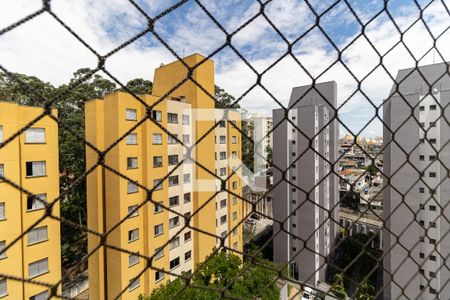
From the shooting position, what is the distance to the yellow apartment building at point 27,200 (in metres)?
2.56

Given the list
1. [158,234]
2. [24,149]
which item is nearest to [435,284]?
[158,234]

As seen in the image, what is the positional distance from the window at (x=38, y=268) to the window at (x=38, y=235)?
26 cm

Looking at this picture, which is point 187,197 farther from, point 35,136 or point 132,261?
point 35,136

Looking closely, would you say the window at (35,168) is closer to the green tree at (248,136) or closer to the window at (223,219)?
the green tree at (248,136)

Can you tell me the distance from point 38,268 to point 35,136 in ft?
5.38

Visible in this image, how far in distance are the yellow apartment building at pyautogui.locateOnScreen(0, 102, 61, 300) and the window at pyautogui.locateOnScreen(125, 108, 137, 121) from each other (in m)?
0.84

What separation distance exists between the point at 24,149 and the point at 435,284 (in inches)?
280

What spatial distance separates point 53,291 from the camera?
→ 293 mm

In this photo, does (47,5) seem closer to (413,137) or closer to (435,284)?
(413,137)

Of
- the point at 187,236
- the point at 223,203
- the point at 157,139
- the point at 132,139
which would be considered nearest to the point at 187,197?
the point at 187,236

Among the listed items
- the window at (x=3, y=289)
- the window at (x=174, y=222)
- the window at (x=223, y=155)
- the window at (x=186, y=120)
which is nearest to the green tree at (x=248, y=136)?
the window at (x=223, y=155)

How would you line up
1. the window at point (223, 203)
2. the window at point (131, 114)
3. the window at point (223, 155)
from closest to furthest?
the window at point (131, 114)
the window at point (223, 155)
the window at point (223, 203)

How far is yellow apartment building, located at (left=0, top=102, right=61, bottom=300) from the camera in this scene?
256 cm

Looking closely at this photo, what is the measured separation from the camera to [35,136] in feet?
9.24
